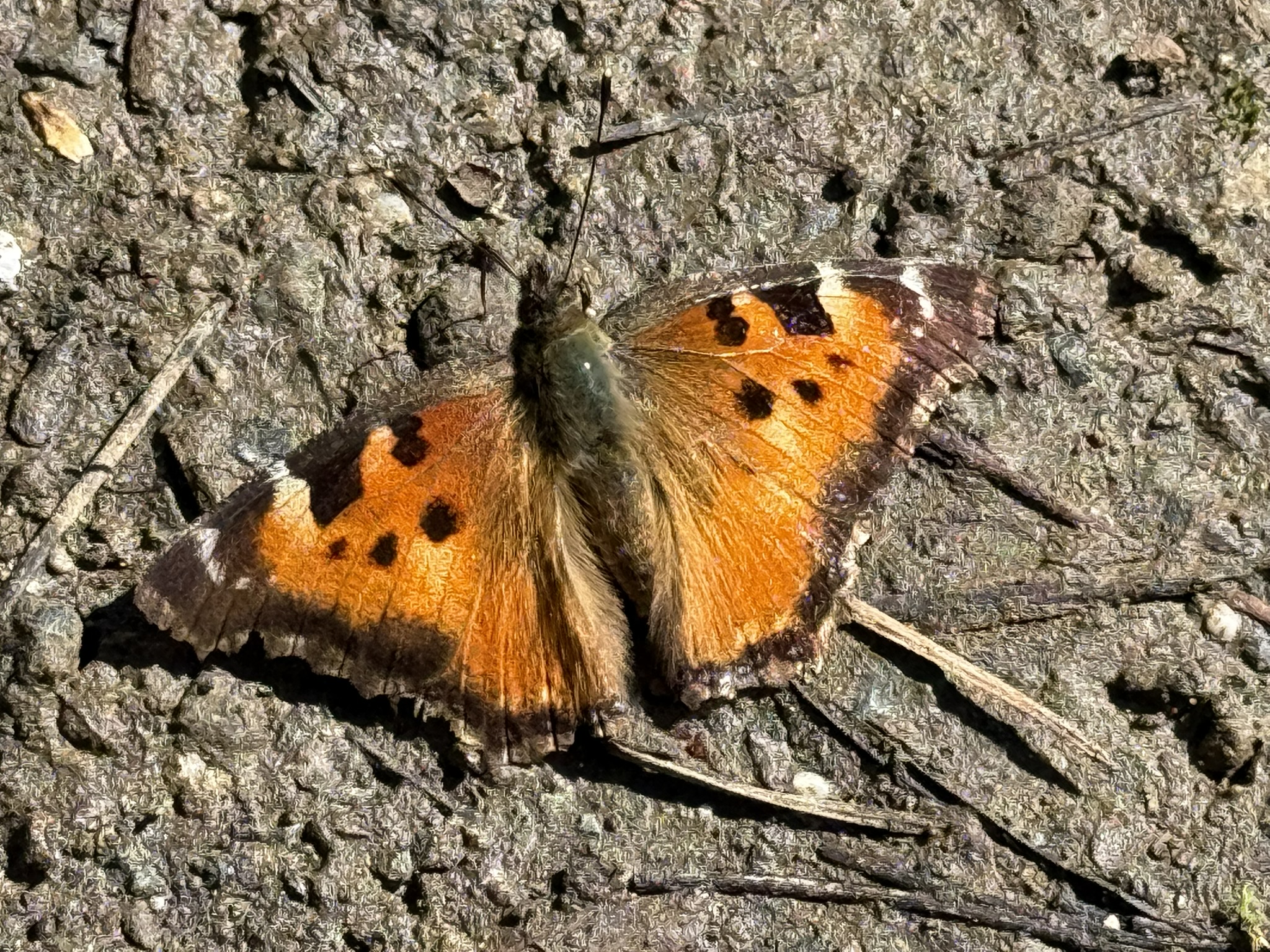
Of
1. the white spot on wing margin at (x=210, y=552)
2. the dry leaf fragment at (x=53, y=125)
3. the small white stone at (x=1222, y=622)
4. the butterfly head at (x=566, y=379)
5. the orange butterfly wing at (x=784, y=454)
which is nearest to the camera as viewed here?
the white spot on wing margin at (x=210, y=552)

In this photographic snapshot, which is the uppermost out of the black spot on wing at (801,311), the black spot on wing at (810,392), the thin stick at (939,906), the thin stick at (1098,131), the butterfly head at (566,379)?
the thin stick at (1098,131)

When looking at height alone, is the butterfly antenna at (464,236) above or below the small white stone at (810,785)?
above

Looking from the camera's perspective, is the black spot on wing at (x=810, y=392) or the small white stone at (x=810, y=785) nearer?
the black spot on wing at (x=810, y=392)

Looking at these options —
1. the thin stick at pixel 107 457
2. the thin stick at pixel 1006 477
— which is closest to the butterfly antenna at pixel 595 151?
the thin stick at pixel 107 457

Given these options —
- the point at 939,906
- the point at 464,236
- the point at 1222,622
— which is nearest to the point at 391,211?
the point at 464,236

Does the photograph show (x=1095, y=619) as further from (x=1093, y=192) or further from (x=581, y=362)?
(x=581, y=362)

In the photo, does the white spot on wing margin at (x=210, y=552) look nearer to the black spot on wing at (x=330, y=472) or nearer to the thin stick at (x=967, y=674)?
the black spot on wing at (x=330, y=472)
